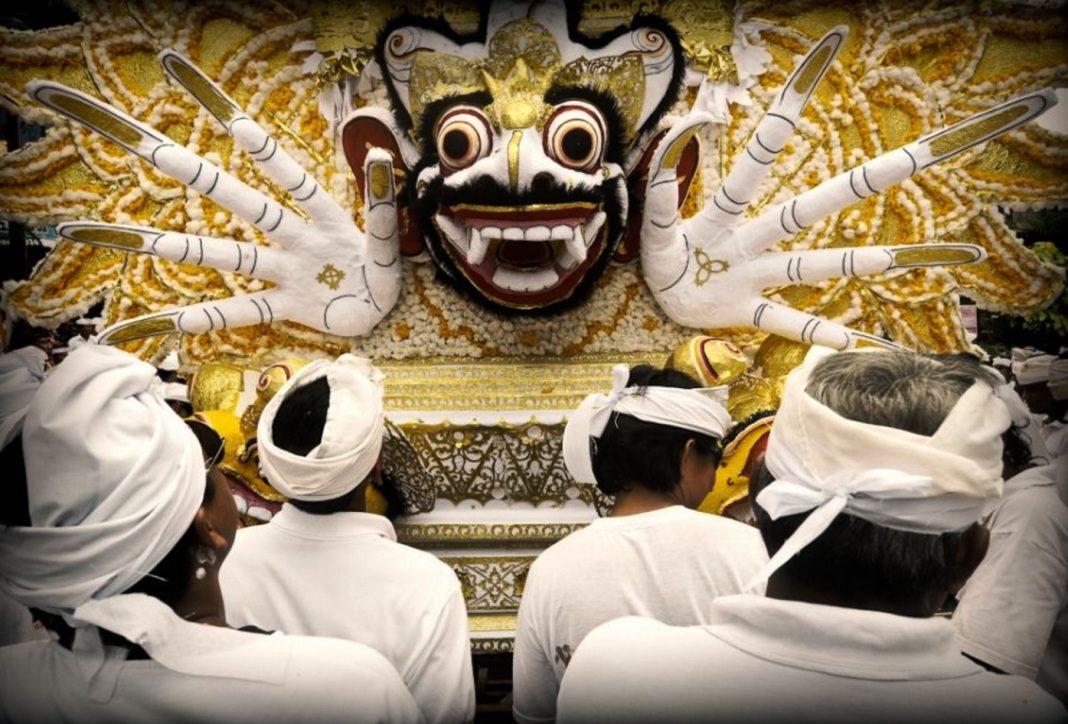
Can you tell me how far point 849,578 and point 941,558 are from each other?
12cm

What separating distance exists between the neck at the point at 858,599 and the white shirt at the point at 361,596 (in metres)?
0.74

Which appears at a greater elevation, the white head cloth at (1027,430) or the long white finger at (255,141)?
the long white finger at (255,141)

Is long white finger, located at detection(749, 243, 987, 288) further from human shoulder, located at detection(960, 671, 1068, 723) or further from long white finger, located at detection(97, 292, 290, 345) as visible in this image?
human shoulder, located at detection(960, 671, 1068, 723)

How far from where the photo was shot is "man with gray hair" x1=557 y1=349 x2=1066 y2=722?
1126 mm

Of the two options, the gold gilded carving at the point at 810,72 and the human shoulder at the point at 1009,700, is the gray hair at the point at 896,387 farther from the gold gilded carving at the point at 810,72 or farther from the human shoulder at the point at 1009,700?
the gold gilded carving at the point at 810,72

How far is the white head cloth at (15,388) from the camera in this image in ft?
4.42

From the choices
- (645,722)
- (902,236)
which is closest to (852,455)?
(645,722)

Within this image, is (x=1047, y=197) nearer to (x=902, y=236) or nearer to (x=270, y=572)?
(x=902, y=236)

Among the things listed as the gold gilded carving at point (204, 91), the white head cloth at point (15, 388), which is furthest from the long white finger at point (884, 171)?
the white head cloth at point (15, 388)

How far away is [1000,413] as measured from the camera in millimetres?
1232

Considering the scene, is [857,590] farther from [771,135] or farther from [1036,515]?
[771,135]

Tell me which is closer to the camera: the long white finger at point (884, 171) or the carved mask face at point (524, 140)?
the long white finger at point (884, 171)

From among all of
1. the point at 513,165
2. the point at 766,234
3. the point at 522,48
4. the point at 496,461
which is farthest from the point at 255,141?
the point at 766,234

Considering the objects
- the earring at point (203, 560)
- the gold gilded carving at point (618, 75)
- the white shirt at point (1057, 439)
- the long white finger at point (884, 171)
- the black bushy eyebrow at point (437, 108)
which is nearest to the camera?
the earring at point (203, 560)
